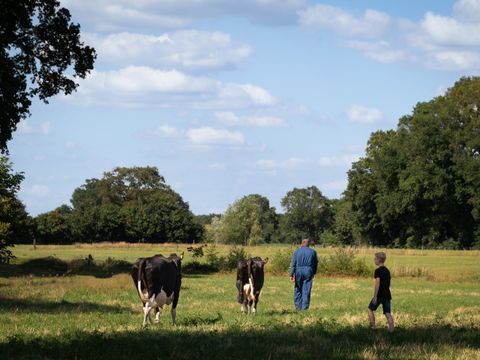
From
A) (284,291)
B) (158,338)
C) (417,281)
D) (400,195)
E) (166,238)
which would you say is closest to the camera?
(158,338)

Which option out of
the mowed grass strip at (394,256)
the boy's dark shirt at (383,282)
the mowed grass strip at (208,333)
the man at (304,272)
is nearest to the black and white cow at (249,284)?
the mowed grass strip at (208,333)

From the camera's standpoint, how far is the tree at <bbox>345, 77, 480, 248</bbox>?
9288 cm

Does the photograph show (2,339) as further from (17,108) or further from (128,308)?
(17,108)

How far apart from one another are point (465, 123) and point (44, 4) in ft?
250

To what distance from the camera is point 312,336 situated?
1361cm

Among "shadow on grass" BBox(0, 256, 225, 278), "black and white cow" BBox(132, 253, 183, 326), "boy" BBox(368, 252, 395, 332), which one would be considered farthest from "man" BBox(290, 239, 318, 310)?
"shadow on grass" BBox(0, 256, 225, 278)

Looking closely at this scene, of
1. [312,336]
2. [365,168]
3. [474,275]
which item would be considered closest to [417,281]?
[474,275]

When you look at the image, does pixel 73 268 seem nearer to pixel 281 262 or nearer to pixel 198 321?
pixel 281 262

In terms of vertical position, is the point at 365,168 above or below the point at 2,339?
above

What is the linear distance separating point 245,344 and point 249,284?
9.10m

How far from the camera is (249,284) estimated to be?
21.4 metres

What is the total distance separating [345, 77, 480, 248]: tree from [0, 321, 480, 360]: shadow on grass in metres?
79.0

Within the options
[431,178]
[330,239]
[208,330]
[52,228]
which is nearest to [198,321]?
[208,330]

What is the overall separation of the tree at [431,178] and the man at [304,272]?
2803 inches
